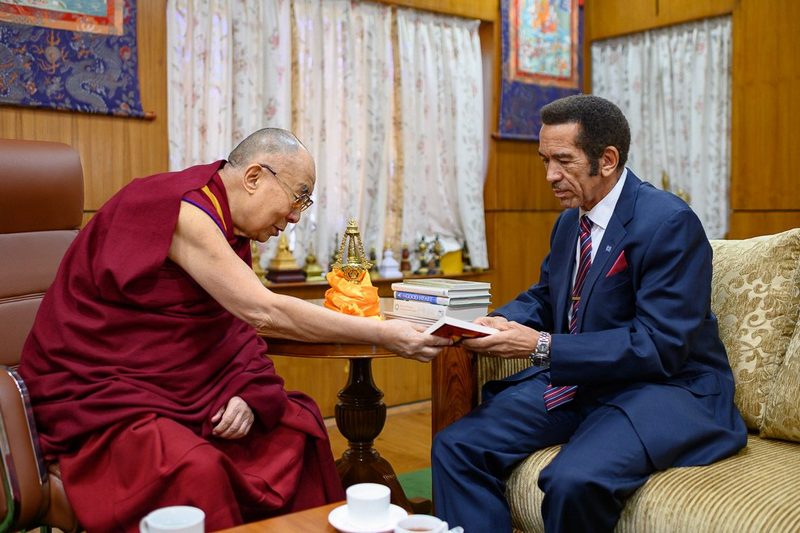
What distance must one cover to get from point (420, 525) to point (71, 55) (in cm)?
297

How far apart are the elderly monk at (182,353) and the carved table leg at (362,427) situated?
59 centimetres

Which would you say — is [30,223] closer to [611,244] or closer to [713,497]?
[611,244]

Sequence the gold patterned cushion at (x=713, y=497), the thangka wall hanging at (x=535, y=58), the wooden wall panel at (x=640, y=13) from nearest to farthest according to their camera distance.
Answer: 1. the gold patterned cushion at (x=713, y=497)
2. the wooden wall panel at (x=640, y=13)
3. the thangka wall hanging at (x=535, y=58)

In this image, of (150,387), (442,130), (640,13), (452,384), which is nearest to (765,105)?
(640,13)

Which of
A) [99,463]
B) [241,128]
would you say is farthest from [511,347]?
[241,128]

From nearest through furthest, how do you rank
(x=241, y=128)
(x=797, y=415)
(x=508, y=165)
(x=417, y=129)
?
1. (x=797, y=415)
2. (x=241, y=128)
3. (x=417, y=129)
4. (x=508, y=165)

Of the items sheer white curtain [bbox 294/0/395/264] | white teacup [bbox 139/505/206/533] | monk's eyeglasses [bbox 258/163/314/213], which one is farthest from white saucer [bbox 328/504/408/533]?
sheer white curtain [bbox 294/0/395/264]

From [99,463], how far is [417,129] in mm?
3313

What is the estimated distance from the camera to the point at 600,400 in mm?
1972

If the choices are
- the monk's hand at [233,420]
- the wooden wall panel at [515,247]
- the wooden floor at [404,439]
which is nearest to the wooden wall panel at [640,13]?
the wooden wall panel at [515,247]

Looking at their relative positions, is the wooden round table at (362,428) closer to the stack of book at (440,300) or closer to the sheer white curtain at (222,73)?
the stack of book at (440,300)

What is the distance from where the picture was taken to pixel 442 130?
16.0 ft

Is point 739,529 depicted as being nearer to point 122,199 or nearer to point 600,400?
point 600,400

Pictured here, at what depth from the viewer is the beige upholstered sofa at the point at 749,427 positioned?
1.60 meters
